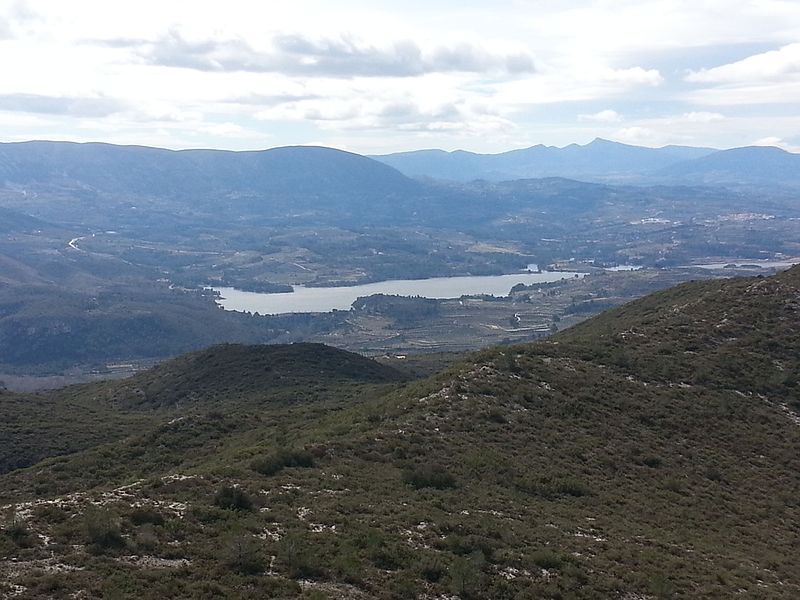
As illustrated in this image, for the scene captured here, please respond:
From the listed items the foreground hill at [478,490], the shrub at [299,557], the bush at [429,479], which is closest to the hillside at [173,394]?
the foreground hill at [478,490]

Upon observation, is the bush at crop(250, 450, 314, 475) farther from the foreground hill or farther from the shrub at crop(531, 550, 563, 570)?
the shrub at crop(531, 550, 563, 570)

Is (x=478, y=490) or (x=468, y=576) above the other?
(x=468, y=576)

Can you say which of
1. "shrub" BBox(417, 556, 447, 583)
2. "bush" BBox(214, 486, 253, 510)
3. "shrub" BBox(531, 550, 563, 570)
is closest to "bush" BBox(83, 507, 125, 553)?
"bush" BBox(214, 486, 253, 510)

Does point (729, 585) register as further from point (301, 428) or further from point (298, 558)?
point (301, 428)

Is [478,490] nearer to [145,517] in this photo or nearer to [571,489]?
[571,489]

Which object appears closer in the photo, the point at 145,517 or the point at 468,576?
the point at 468,576

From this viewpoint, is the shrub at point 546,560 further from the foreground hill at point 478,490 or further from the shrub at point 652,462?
the shrub at point 652,462

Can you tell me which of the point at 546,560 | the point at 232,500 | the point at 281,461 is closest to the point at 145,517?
the point at 232,500
